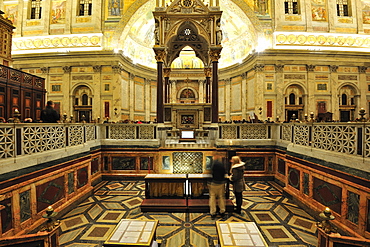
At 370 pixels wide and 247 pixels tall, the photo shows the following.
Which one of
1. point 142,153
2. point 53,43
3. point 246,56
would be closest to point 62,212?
point 142,153

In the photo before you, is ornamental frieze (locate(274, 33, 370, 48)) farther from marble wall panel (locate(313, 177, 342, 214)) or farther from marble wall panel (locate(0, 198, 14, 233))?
marble wall panel (locate(0, 198, 14, 233))

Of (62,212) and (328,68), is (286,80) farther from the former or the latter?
(62,212)

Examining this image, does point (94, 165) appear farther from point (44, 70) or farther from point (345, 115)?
point (345, 115)

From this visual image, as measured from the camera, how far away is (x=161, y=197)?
5.25 m

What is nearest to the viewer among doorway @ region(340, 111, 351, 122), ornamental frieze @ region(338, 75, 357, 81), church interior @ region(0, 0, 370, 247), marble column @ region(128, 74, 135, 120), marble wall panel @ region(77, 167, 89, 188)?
church interior @ region(0, 0, 370, 247)

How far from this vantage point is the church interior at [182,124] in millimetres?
3721

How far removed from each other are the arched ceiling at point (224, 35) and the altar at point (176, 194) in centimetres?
1316

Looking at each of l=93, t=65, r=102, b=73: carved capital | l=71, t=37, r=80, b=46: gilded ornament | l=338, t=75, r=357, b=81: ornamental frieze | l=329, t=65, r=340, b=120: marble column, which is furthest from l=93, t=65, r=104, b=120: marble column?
l=338, t=75, r=357, b=81: ornamental frieze

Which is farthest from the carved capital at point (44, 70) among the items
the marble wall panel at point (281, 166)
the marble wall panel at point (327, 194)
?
the marble wall panel at point (327, 194)

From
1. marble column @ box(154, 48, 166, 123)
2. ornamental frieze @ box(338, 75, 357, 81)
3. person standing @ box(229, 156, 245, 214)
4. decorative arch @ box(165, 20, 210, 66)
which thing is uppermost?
decorative arch @ box(165, 20, 210, 66)

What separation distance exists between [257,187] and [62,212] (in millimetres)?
6518

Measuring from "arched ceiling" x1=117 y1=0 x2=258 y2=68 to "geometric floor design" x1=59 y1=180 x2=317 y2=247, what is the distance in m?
12.8

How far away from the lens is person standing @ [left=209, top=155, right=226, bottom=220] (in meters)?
4.23

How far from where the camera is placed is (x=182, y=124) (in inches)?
462
